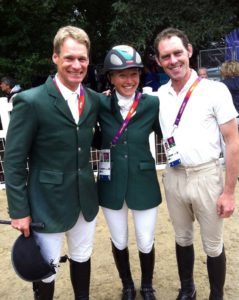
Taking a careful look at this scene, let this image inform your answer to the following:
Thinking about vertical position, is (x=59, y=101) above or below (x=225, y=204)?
above

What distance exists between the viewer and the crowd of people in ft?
7.34

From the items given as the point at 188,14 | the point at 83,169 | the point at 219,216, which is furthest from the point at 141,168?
the point at 188,14

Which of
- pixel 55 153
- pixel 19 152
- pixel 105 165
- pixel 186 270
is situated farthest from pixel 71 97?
pixel 186 270

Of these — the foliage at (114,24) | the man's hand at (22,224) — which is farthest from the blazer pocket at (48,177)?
the foliage at (114,24)

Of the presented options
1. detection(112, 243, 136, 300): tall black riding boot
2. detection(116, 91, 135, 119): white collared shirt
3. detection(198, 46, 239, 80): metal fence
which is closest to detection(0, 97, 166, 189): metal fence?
detection(112, 243, 136, 300): tall black riding boot

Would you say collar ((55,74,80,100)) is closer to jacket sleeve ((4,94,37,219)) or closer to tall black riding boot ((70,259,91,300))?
jacket sleeve ((4,94,37,219))

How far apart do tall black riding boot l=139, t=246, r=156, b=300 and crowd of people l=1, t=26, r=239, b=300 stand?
0.01 meters

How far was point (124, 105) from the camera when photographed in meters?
2.60

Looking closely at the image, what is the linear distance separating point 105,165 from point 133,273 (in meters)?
1.22

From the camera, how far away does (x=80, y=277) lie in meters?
2.68

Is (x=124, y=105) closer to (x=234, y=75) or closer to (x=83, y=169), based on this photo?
(x=83, y=169)

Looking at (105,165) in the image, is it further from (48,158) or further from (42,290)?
(42,290)

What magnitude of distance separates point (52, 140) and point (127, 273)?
1286 millimetres

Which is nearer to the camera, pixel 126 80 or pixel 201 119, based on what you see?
pixel 201 119
